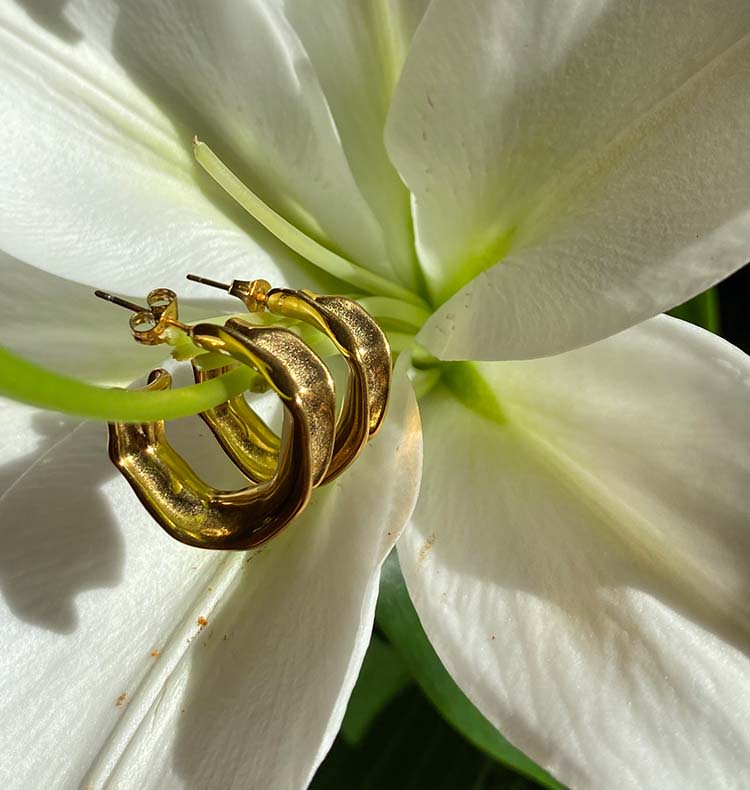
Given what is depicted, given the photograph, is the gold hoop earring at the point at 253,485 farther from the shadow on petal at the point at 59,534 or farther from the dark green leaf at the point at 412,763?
the dark green leaf at the point at 412,763

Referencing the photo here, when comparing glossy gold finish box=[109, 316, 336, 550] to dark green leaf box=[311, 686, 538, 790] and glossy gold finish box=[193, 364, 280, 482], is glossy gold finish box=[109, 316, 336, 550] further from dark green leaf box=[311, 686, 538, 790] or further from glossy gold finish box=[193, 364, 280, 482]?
dark green leaf box=[311, 686, 538, 790]

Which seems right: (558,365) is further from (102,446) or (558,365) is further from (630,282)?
(102,446)

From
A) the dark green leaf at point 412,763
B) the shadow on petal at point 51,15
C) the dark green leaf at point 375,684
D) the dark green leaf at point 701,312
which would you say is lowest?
the dark green leaf at point 412,763

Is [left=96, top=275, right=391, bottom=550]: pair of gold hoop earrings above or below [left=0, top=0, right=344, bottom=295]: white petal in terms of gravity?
below

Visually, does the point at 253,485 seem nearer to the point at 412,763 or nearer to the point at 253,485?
the point at 253,485

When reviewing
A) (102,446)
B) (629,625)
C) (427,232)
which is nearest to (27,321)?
(102,446)

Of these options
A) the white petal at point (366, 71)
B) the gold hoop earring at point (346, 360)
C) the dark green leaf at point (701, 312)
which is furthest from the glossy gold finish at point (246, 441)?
the dark green leaf at point (701, 312)

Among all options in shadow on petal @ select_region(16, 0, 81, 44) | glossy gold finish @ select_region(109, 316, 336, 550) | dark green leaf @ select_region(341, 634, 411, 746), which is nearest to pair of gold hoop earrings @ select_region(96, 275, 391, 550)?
glossy gold finish @ select_region(109, 316, 336, 550)
